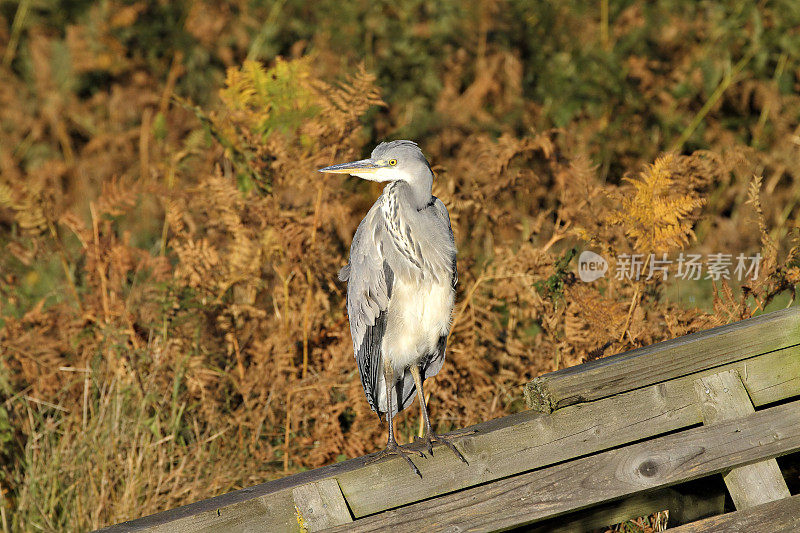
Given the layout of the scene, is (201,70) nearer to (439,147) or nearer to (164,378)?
(439,147)

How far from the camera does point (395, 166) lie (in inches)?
123

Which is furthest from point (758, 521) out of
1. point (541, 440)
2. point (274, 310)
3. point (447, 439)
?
point (274, 310)

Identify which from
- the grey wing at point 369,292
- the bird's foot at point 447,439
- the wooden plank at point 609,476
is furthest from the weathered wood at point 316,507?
the grey wing at point 369,292

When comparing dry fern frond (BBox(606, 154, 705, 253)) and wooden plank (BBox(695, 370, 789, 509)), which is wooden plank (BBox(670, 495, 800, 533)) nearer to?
wooden plank (BBox(695, 370, 789, 509))

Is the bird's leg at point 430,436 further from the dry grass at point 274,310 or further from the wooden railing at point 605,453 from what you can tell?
the dry grass at point 274,310

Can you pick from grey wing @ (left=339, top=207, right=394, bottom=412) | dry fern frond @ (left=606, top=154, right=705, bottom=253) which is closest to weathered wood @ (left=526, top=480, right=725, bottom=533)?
grey wing @ (left=339, top=207, right=394, bottom=412)

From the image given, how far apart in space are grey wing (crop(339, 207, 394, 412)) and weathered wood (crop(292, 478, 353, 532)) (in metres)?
1.03

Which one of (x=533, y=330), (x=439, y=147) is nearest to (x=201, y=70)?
(x=439, y=147)

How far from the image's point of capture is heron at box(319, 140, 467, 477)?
315 cm

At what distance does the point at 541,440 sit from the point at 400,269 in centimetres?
95

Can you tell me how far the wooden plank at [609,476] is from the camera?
2432 mm

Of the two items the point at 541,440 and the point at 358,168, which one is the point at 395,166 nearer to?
the point at 358,168

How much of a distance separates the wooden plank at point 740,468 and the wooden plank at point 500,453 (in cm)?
4

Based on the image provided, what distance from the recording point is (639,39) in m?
6.27
